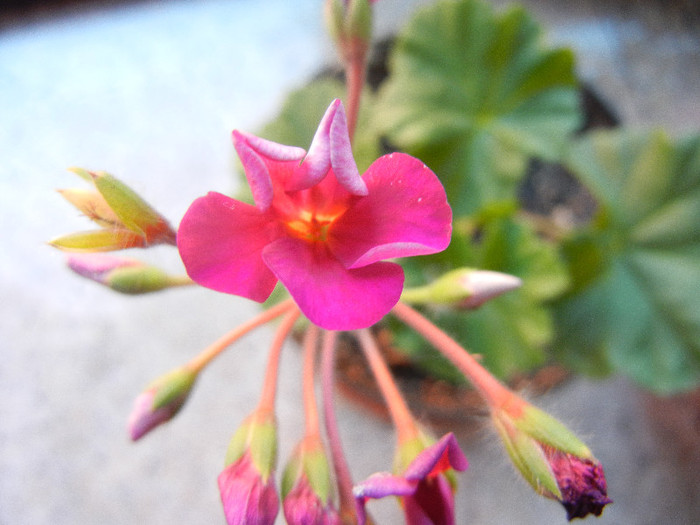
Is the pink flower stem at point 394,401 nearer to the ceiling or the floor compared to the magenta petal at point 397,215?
nearer to the floor

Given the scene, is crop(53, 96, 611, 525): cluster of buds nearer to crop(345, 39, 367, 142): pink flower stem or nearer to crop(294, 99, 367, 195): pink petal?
crop(294, 99, 367, 195): pink petal

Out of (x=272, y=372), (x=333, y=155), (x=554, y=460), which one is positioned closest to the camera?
(x=333, y=155)

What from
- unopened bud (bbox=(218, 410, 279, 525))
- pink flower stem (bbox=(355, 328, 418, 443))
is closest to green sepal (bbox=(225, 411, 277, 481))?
unopened bud (bbox=(218, 410, 279, 525))

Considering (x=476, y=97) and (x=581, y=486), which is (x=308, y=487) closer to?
(x=581, y=486)

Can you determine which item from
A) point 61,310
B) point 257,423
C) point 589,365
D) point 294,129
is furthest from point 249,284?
point 61,310

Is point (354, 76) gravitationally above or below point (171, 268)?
A: above

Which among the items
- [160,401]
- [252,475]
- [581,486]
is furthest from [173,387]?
[581,486]

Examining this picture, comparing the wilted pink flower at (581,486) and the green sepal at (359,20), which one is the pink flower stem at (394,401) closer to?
the wilted pink flower at (581,486)

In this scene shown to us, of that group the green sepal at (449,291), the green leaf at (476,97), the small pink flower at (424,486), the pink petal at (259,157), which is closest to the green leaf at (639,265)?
the green leaf at (476,97)
